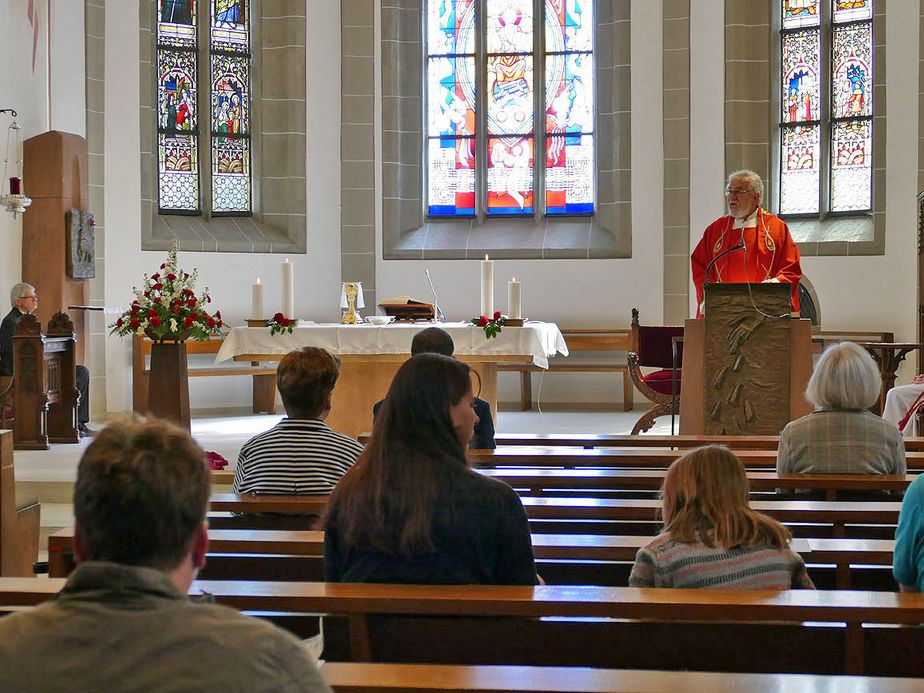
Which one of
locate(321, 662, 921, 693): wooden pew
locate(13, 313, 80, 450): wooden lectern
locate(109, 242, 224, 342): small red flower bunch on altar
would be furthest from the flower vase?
locate(321, 662, 921, 693): wooden pew

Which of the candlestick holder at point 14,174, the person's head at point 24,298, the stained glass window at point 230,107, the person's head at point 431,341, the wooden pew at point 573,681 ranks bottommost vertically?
the wooden pew at point 573,681

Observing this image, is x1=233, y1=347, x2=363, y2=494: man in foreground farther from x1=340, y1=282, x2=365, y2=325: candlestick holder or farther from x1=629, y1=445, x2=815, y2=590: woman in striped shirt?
x1=340, y1=282, x2=365, y2=325: candlestick holder

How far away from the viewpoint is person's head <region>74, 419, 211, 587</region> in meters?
1.19

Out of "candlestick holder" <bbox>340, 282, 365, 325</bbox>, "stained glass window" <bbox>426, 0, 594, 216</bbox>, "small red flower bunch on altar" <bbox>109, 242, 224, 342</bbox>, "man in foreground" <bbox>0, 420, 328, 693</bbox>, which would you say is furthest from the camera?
"stained glass window" <bbox>426, 0, 594, 216</bbox>

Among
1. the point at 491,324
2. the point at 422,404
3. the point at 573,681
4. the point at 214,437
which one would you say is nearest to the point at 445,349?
the point at 422,404

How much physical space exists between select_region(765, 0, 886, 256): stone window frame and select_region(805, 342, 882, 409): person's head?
7359 mm

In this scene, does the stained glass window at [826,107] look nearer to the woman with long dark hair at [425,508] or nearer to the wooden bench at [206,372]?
the wooden bench at [206,372]

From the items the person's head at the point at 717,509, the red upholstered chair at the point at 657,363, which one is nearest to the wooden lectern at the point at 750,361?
the red upholstered chair at the point at 657,363

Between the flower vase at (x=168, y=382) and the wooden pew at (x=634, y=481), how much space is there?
3.57 metres

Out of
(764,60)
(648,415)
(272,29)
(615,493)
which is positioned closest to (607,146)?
(764,60)

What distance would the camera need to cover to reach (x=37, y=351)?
7.98m

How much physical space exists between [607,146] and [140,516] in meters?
11.0

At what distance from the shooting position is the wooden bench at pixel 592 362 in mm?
11227

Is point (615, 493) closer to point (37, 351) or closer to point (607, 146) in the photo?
point (37, 351)
